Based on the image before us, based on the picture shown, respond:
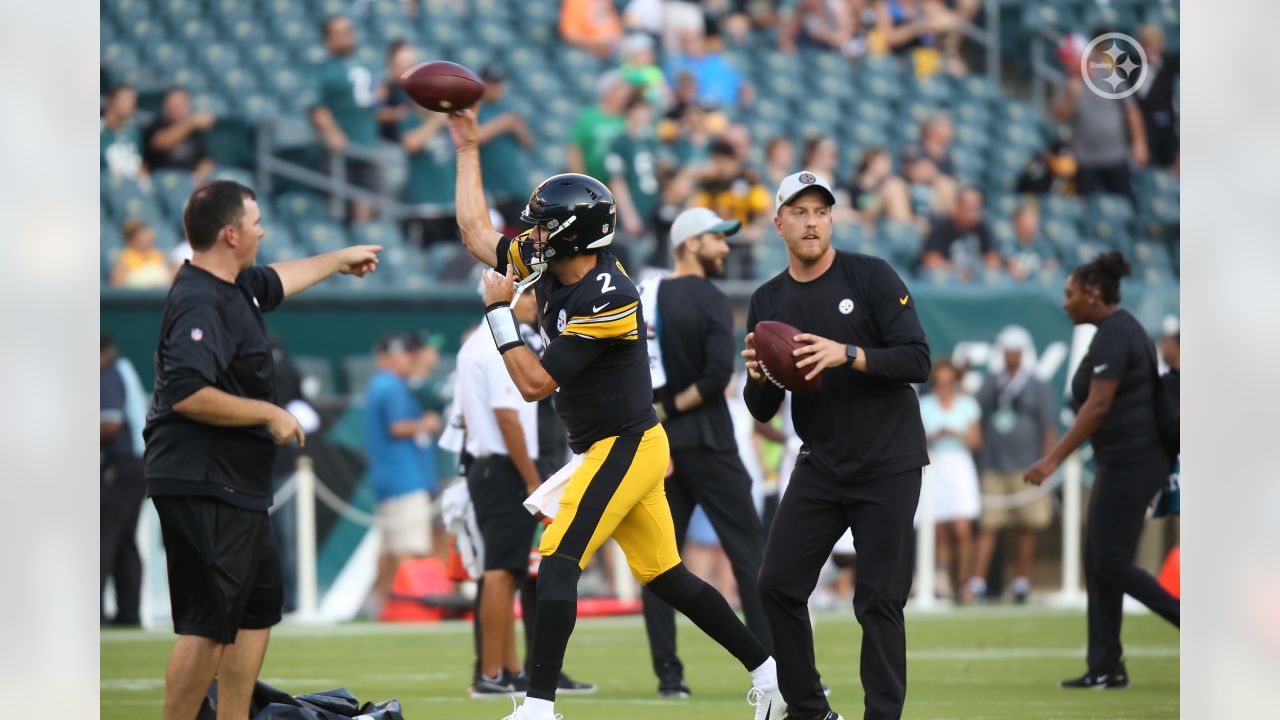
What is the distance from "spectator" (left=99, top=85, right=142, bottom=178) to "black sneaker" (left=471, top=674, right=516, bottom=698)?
9817 millimetres

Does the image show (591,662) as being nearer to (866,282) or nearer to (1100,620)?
(1100,620)

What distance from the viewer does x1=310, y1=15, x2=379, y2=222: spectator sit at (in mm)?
17719

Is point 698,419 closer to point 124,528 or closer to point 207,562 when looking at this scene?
point 207,562

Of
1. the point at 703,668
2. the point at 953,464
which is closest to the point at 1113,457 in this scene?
the point at 703,668

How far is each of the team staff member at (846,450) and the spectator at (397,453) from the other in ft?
23.8

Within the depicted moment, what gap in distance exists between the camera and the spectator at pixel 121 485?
1291 centimetres

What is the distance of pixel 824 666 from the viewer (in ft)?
33.3

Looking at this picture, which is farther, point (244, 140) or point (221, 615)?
point (244, 140)

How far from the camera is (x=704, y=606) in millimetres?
6727

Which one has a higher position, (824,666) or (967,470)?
(967,470)

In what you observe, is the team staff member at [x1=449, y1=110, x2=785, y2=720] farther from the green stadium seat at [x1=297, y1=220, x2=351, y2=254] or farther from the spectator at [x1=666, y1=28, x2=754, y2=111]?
the spectator at [x1=666, y1=28, x2=754, y2=111]

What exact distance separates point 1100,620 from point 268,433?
472 centimetres
